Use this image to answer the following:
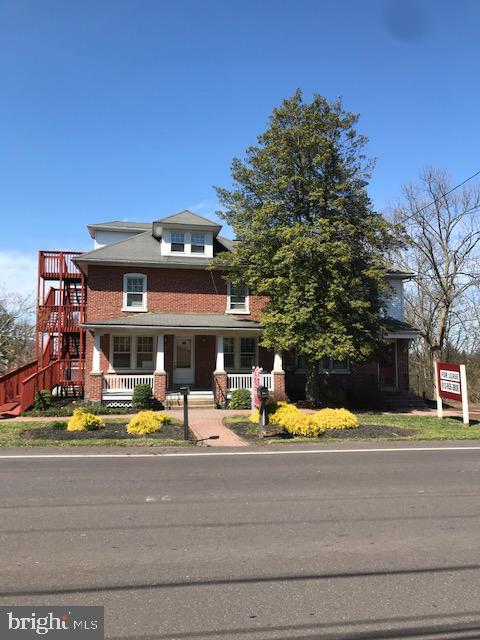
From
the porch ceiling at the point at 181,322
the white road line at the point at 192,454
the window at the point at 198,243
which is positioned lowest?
the white road line at the point at 192,454

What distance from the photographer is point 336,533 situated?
18.2 ft

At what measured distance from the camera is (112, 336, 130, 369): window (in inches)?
885

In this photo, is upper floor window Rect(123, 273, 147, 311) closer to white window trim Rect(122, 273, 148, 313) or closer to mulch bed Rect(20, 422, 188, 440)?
white window trim Rect(122, 273, 148, 313)

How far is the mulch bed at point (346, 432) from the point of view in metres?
13.3

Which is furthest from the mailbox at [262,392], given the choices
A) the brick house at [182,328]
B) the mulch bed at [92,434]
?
the brick house at [182,328]

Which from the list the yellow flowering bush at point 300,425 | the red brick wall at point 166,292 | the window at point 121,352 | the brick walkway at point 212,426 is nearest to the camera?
the brick walkway at point 212,426

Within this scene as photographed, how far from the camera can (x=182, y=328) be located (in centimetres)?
2069

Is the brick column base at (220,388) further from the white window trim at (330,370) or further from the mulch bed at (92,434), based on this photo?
the mulch bed at (92,434)

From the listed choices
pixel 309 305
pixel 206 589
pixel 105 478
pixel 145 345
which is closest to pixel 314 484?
pixel 105 478

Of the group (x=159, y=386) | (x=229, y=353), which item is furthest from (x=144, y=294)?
(x=229, y=353)

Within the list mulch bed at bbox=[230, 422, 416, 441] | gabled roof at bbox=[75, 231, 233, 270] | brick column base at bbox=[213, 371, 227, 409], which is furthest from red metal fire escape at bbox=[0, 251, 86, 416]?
mulch bed at bbox=[230, 422, 416, 441]

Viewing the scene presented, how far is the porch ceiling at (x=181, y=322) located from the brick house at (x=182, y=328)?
0.04 m

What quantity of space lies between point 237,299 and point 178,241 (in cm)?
390

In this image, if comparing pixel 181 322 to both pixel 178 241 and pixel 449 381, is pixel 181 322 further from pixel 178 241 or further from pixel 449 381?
pixel 449 381
